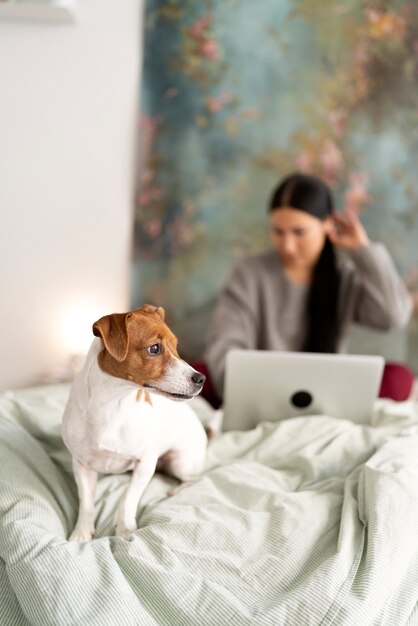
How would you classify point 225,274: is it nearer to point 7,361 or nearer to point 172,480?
point 7,361

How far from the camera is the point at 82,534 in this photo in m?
1.21

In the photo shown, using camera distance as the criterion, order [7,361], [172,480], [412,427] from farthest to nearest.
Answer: [7,361] < [412,427] < [172,480]

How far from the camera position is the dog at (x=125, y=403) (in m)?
1.14

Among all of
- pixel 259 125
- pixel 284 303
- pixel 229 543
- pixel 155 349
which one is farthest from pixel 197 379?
pixel 259 125

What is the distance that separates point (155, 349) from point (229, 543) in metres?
0.38

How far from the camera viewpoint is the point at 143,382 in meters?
1.15

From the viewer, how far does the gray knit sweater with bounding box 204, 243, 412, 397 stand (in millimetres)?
2492

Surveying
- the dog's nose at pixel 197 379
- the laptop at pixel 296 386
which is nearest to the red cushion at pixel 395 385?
the laptop at pixel 296 386

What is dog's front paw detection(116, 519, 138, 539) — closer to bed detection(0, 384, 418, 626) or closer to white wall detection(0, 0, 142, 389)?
bed detection(0, 384, 418, 626)

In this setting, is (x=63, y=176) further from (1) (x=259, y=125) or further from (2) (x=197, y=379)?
(2) (x=197, y=379)

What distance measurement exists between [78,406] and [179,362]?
0.72ft

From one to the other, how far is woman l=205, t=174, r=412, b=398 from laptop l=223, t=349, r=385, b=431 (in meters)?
0.51

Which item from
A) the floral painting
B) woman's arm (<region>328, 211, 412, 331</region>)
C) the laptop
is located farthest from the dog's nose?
the floral painting

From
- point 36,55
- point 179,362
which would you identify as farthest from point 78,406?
point 36,55
